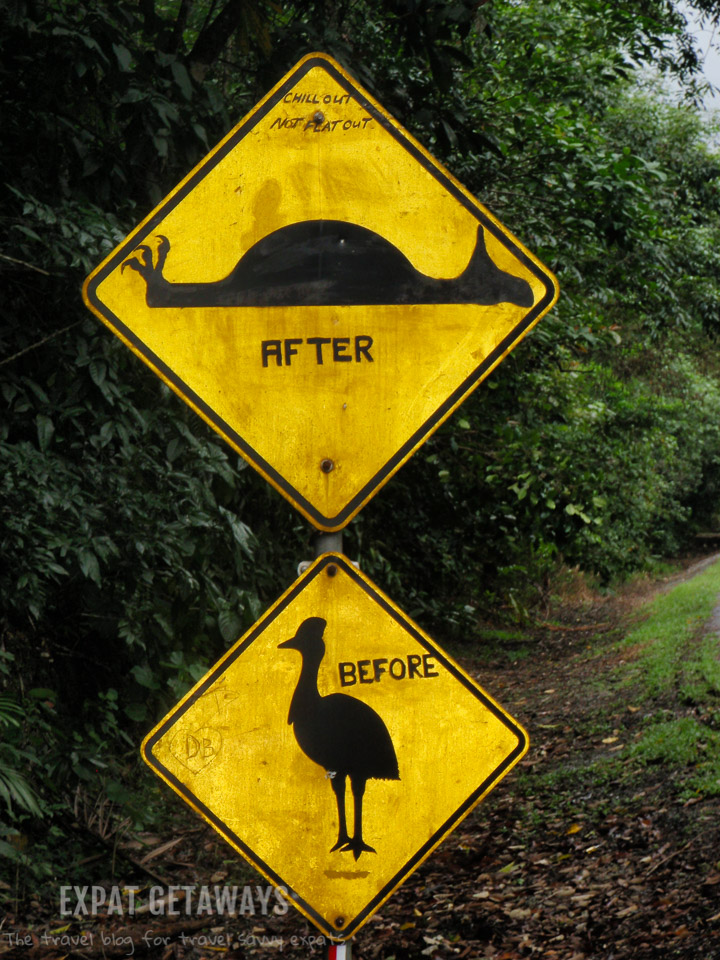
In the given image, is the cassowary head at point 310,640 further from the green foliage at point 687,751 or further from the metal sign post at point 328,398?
the green foliage at point 687,751

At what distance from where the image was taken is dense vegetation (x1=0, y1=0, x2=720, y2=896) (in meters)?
4.77

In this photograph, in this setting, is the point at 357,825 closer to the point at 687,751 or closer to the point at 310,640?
the point at 310,640

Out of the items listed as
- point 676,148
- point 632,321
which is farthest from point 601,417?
point 676,148

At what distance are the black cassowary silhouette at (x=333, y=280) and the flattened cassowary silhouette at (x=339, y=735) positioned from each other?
0.73 meters

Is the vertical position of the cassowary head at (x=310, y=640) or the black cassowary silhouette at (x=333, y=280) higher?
the black cassowary silhouette at (x=333, y=280)

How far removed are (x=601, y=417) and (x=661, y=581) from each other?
44.7 feet

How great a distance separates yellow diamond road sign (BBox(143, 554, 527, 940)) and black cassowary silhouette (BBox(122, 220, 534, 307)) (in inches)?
23.5

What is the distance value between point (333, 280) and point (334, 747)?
1.03 metres

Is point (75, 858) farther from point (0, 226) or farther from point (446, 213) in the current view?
point (446, 213)

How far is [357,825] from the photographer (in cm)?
216

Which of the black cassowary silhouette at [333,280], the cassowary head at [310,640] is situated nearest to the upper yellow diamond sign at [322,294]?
the black cassowary silhouette at [333,280]

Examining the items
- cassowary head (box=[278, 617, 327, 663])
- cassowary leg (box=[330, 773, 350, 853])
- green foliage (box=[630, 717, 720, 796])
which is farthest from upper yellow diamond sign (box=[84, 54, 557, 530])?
green foliage (box=[630, 717, 720, 796])

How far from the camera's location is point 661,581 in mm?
24781

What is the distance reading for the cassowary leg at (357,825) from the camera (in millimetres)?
2158
